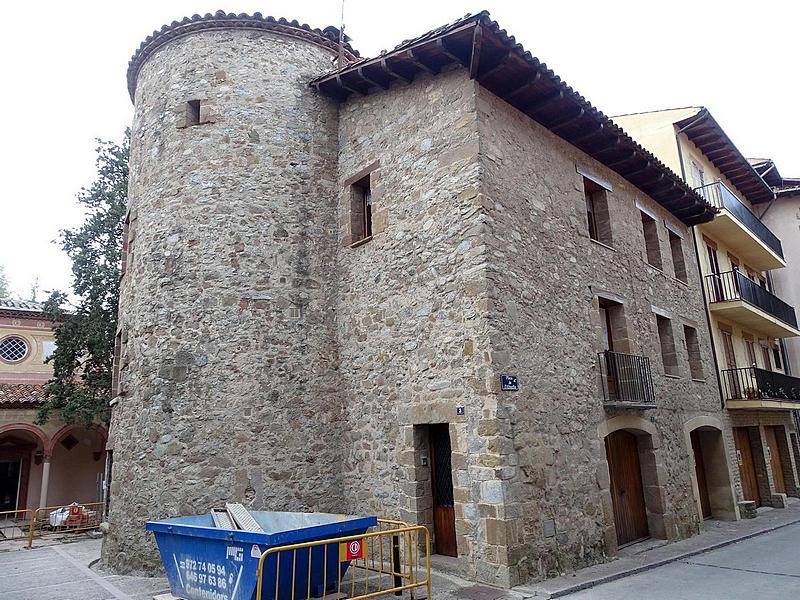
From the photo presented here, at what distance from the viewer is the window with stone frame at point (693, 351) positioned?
43.3 ft

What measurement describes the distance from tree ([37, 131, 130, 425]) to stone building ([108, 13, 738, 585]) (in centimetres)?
587

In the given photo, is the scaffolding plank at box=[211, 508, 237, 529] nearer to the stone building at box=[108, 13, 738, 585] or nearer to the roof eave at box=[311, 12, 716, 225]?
the stone building at box=[108, 13, 738, 585]

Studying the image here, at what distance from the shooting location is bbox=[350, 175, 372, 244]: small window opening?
33.9 feet

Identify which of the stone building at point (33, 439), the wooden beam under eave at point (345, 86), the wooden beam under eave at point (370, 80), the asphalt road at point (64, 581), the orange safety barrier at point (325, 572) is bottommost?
the asphalt road at point (64, 581)

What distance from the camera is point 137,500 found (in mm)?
8594

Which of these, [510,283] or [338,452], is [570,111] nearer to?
[510,283]

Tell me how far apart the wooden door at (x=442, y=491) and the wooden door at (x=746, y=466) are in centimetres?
983

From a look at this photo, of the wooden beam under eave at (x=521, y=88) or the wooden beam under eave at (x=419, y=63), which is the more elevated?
the wooden beam under eave at (x=419, y=63)

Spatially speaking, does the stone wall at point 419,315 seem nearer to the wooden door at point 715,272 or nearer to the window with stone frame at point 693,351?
the window with stone frame at point 693,351

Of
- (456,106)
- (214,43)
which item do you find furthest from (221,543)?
(214,43)

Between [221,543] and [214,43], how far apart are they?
28.6 ft

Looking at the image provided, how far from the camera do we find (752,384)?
14.7 metres

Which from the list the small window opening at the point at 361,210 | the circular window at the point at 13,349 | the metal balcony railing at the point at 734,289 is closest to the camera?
the small window opening at the point at 361,210

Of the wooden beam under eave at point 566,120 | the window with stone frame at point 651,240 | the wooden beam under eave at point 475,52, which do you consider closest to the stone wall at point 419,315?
→ the wooden beam under eave at point 475,52
